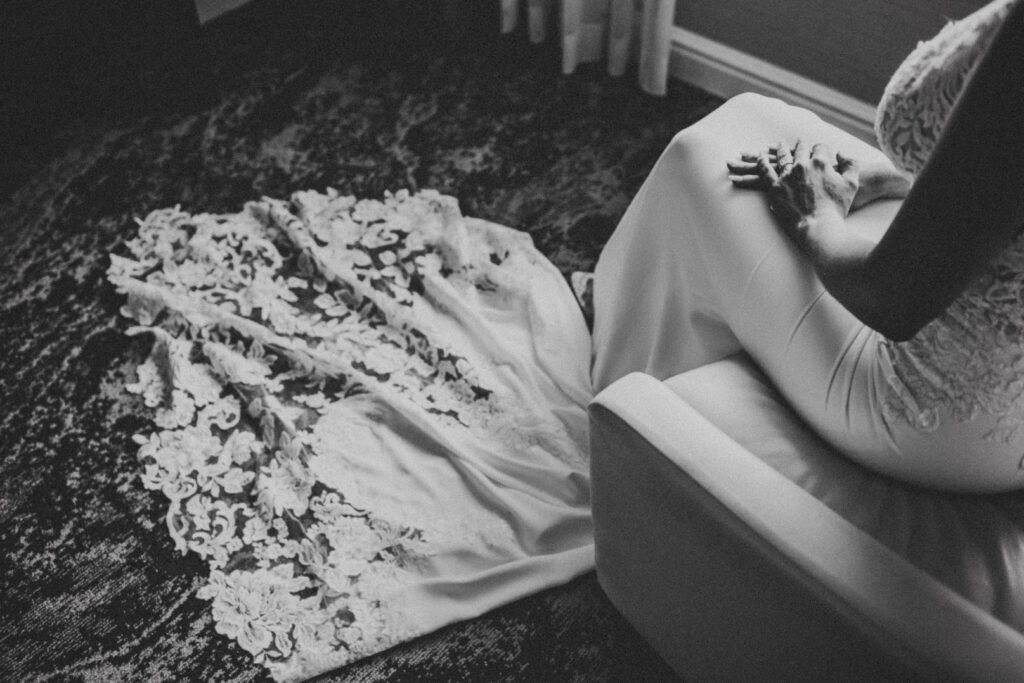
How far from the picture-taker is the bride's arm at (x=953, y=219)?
2.11 ft

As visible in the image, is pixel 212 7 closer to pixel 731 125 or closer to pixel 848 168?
pixel 731 125

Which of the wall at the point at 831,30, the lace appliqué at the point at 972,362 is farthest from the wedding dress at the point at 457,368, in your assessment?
the wall at the point at 831,30

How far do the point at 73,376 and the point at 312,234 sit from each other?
1.72 ft

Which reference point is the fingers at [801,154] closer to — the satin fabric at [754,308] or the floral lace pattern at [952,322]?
the satin fabric at [754,308]

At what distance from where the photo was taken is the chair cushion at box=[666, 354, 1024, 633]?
31.6 inches

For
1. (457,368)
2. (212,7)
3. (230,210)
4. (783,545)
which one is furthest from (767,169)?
(212,7)

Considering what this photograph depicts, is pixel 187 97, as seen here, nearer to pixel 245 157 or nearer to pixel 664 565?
pixel 245 157

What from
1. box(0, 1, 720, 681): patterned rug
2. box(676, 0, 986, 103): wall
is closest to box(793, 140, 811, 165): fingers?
box(0, 1, 720, 681): patterned rug

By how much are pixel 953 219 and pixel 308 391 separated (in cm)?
110

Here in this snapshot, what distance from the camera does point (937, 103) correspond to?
80 cm

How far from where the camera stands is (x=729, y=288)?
1087 millimetres

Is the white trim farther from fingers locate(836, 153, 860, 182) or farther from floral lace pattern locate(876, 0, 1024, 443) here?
floral lace pattern locate(876, 0, 1024, 443)

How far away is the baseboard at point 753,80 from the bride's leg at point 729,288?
0.81 meters

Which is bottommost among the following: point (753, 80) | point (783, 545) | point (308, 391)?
point (308, 391)
